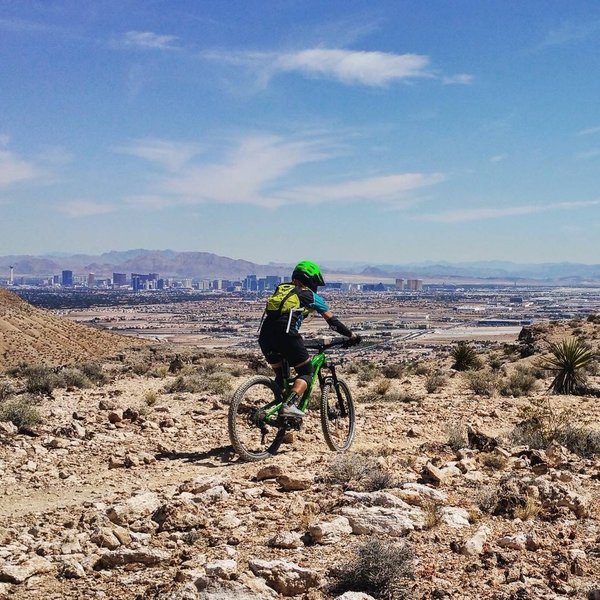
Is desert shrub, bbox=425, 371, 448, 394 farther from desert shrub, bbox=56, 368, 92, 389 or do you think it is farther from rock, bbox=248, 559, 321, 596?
rock, bbox=248, 559, 321, 596

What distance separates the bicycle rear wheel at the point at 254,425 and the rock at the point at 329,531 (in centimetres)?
231

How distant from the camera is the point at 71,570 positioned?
4309mm

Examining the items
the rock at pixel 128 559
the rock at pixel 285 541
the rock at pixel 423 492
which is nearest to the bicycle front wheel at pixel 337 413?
the rock at pixel 423 492

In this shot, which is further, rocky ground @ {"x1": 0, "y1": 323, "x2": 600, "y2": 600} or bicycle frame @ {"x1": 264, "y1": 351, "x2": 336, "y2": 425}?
bicycle frame @ {"x1": 264, "y1": 351, "x2": 336, "y2": 425}

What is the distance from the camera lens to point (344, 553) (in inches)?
180

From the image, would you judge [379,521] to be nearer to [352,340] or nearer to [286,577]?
[286,577]

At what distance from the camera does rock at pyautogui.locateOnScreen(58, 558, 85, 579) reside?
14.1ft

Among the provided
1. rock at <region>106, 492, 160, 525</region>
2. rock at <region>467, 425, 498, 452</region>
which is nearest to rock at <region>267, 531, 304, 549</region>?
rock at <region>106, 492, 160, 525</region>

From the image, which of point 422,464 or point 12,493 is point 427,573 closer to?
point 422,464

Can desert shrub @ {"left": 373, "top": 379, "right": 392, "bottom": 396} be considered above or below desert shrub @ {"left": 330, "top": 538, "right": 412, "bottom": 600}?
below

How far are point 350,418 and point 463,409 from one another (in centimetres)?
380

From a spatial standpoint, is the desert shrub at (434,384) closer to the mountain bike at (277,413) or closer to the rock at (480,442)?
the mountain bike at (277,413)

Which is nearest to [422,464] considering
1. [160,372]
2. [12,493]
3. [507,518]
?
[507,518]

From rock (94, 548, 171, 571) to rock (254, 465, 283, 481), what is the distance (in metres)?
1.88
